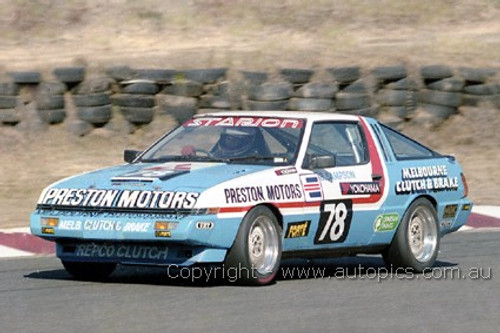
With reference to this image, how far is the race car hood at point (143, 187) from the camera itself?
28.7 feet

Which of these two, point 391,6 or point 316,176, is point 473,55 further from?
point 316,176

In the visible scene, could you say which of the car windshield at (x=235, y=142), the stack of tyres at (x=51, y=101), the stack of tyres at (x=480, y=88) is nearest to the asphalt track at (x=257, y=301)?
the car windshield at (x=235, y=142)

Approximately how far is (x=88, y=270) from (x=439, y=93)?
36.8 feet

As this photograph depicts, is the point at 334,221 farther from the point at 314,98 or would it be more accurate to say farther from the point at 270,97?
the point at 314,98

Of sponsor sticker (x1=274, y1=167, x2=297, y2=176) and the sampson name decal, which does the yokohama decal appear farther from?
the sampson name decal

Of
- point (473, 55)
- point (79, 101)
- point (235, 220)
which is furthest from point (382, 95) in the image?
point (235, 220)

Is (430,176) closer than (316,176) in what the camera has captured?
No

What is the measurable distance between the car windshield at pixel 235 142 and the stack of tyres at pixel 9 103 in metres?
8.22

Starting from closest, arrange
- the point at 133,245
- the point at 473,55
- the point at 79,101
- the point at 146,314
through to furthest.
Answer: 1. the point at 146,314
2. the point at 133,245
3. the point at 79,101
4. the point at 473,55

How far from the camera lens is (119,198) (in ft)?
29.1

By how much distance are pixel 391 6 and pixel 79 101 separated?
8.45 m

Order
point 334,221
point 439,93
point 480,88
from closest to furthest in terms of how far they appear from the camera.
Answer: point 334,221
point 439,93
point 480,88

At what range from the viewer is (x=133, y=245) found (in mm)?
8883

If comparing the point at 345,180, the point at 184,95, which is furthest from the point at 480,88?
the point at 345,180
